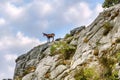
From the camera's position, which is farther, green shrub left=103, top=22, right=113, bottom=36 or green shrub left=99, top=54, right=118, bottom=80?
green shrub left=103, top=22, right=113, bottom=36

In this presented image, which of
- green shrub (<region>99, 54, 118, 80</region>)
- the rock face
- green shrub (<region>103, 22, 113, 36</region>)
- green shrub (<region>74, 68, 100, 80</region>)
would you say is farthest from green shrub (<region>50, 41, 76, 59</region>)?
green shrub (<region>74, 68, 100, 80</region>)

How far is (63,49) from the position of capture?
38.1 meters

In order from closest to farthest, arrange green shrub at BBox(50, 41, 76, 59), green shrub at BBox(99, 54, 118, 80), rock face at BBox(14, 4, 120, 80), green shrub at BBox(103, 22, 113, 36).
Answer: green shrub at BBox(99, 54, 118, 80)
rock face at BBox(14, 4, 120, 80)
green shrub at BBox(103, 22, 113, 36)
green shrub at BBox(50, 41, 76, 59)

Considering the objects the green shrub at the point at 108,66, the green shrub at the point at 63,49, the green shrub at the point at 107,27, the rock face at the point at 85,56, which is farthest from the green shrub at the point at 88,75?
the green shrub at the point at 63,49

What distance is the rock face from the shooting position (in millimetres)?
29984

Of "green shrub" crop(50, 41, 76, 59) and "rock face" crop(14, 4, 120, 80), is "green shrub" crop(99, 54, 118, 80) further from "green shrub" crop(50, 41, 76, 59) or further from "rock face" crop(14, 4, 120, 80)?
"green shrub" crop(50, 41, 76, 59)

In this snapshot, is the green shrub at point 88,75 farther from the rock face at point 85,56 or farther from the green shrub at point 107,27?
the green shrub at point 107,27

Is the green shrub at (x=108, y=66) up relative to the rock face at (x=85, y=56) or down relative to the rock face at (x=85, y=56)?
down

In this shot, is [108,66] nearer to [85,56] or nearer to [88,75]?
[88,75]

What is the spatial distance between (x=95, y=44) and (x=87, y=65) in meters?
3.02

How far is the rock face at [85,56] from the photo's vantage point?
30.0 metres

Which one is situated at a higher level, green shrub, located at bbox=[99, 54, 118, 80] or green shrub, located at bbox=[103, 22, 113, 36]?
green shrub, located at bbox=[103, 22, 113, 36]

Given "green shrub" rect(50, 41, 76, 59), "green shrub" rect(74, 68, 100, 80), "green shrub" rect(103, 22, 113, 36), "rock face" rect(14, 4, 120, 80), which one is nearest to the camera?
"green shrub" rect(74, 68, 100, 80)

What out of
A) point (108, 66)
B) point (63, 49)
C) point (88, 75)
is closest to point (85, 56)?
point (88, 75)
